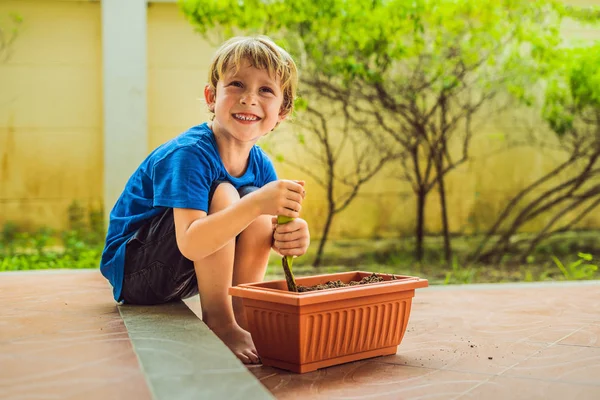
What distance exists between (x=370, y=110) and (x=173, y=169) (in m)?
3.17

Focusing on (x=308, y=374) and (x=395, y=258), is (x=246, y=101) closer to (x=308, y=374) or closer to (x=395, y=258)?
(x=308, y=374)

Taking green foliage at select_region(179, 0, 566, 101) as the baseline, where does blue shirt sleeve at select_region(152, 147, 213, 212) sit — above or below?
below

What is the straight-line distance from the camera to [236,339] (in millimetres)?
1985

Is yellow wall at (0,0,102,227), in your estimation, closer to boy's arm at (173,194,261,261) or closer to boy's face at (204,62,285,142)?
boy's face at (204,62,285,142)

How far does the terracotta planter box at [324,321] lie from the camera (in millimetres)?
1740

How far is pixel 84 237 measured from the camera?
4781 millimetres

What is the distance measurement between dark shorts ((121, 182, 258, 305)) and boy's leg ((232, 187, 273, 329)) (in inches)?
5.8

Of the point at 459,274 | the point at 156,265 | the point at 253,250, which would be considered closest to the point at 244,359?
the point at 253,250

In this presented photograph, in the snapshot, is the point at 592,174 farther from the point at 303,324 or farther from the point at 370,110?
the point at 303,324

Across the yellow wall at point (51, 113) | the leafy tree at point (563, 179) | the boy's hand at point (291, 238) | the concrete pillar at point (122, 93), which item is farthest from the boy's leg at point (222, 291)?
the leafy tree at point (563, 179)

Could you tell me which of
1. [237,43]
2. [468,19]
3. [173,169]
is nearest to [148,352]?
[173,169]

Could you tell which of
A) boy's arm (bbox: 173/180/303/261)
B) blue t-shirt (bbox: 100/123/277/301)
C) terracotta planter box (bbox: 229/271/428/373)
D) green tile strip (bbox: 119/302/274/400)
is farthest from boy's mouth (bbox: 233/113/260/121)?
green tile strip (bbox: 119/302/274/400)

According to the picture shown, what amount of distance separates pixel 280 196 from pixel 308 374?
1.60 ft

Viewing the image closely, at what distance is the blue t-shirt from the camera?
191cm
